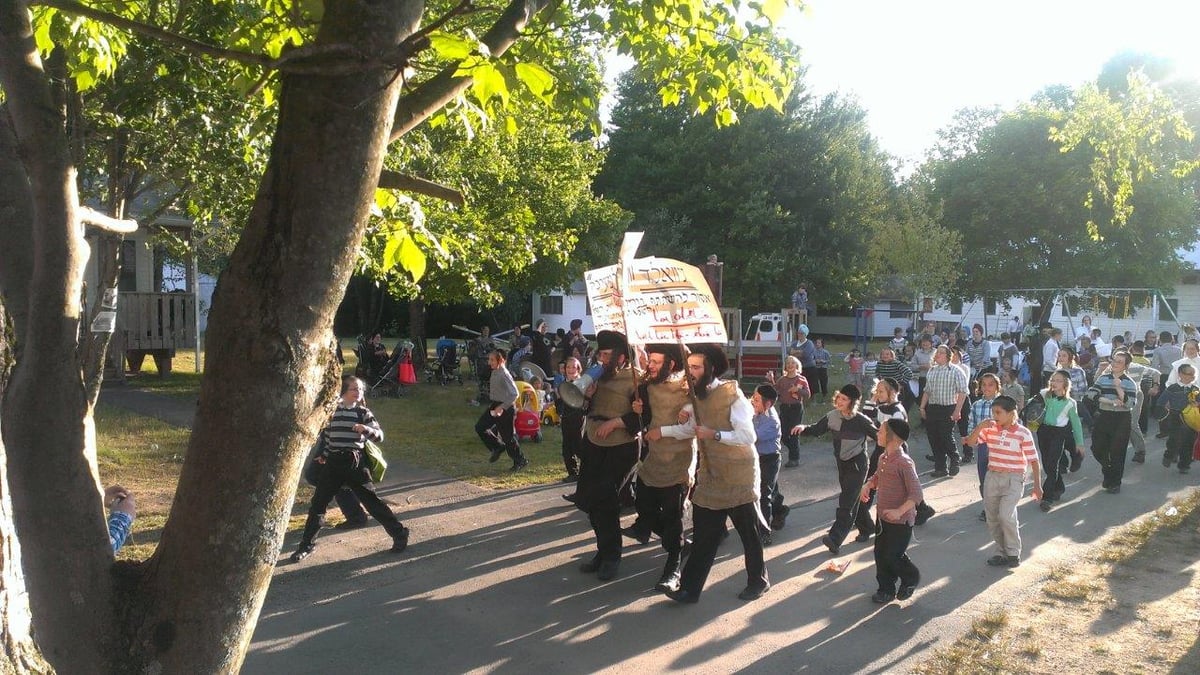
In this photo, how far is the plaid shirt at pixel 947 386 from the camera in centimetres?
1219

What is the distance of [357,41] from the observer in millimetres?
2436

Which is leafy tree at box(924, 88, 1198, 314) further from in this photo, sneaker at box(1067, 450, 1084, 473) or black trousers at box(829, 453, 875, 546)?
black trousers at box(829, 453, 875, 546)

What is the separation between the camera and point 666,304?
718 centimetres

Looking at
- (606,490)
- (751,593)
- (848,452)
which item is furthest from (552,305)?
(751,593)

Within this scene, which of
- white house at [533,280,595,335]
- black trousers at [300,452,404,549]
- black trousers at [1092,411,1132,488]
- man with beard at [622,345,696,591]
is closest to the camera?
man with beard at [622,345,696,591]

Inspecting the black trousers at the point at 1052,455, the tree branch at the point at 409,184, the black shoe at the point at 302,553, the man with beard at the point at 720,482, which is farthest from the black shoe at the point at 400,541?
the black trousers at the point at 1052,455

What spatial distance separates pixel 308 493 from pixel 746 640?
5857 mm

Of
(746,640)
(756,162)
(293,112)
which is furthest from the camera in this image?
(756,162)

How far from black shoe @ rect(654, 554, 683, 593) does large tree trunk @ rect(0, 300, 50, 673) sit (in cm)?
550

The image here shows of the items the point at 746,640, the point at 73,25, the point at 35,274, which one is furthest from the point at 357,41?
the point at 746,640

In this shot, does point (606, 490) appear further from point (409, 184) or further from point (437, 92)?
point (437, 92)

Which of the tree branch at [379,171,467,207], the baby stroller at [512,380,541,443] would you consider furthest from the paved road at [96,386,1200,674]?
the baby stroller at [512,380,541,443]

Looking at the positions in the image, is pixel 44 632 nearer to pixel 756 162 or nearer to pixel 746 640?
pixel 746 640

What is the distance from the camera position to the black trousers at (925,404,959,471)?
1222 cm
